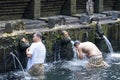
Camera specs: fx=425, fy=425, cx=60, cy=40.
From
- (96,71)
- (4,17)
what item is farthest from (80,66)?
(4,17)

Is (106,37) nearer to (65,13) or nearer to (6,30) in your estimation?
(65,13)

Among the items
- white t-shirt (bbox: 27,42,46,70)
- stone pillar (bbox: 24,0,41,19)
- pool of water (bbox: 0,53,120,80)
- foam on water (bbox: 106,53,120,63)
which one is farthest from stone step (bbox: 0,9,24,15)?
white t-shirt (bbox: 27,42,46,70)

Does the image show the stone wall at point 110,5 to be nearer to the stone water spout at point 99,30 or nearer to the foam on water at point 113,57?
the stone water spout at point 99,30

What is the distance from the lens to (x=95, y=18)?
19.4 m

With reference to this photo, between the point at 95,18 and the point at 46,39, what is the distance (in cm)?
412

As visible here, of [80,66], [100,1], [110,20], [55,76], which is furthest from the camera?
[100,1]

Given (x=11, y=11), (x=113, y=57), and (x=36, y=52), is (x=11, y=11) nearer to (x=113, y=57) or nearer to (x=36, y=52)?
(x=113, y=57)

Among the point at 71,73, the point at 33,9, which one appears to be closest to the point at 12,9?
the point at 33,9

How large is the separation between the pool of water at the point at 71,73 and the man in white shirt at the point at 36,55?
29cm

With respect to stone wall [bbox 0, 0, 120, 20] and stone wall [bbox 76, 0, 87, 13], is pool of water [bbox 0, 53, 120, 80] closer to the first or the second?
stone wall [bbox 0, 0, 120, 20]

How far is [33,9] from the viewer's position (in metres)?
18.7

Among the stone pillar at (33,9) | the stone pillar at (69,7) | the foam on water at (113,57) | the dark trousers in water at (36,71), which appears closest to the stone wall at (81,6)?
the stone pillar at (69,7)

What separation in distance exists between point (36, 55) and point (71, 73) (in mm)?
2257

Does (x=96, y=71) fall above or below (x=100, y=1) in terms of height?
below
